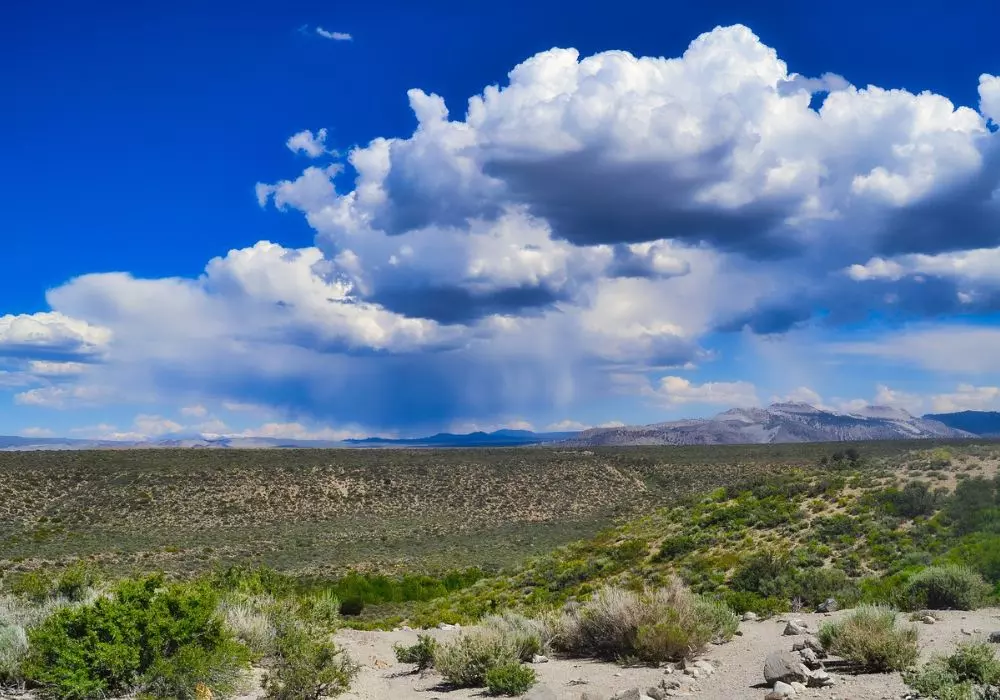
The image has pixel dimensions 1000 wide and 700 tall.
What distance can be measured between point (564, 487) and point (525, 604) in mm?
54523

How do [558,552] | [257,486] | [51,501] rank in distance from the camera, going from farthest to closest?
[257,486] → [51,501] → [558,552]

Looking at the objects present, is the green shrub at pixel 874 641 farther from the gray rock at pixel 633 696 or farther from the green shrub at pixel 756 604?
the green shrub at pixel 756 604

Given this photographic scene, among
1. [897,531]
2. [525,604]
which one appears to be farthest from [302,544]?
[897,531]

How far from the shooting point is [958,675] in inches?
385

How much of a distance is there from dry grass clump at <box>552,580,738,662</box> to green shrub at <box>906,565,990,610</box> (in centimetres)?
491

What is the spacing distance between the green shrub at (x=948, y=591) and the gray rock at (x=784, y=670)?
7949 millimetres

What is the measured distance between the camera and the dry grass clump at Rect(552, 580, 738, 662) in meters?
14.8

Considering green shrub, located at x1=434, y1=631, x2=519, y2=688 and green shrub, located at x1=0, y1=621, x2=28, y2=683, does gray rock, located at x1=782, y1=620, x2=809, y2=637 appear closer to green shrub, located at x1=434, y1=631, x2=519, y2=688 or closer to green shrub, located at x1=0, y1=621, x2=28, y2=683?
green shrub, located at x1=434, y1=631, x2=519, y2=688

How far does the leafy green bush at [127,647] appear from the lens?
39.1ft

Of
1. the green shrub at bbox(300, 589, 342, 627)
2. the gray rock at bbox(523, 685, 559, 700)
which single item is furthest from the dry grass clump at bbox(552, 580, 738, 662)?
the green shrub at bbox(300, 589, 342, 627)

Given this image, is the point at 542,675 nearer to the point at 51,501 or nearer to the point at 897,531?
the point at 897,531

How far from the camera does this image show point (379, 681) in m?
15.9

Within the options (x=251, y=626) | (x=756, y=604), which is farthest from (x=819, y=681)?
(x=251, y=626)

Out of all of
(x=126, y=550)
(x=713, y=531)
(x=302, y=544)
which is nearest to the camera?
(x=713, y=531)
